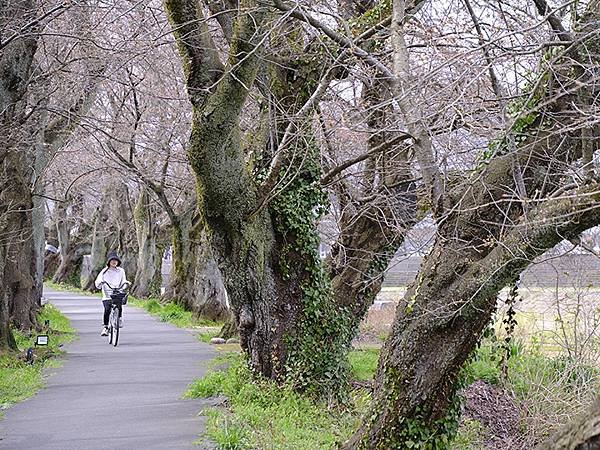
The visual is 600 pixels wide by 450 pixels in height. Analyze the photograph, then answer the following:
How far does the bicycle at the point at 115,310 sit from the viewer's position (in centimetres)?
1891

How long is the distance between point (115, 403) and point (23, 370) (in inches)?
141

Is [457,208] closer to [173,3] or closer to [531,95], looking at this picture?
[531,95]

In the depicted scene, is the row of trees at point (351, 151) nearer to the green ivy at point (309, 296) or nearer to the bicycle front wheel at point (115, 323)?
the green ivy at point (309, 296)

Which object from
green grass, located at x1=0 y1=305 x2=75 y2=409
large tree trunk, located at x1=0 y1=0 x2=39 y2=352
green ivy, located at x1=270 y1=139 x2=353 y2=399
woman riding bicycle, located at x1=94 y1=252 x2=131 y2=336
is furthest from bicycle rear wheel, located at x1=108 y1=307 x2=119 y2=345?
green ivy, located at x1=270 y1=139 x2=353 y2=399

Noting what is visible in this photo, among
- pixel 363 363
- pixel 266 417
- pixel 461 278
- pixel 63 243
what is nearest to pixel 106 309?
pixel 363 363

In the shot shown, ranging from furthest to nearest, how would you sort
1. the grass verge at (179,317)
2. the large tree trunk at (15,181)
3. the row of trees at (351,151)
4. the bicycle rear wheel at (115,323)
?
the grass verge at (179,317), the bicycle rear wheel at (115,323), the large tree trunk at (15,181), the row of trees at (351,151)

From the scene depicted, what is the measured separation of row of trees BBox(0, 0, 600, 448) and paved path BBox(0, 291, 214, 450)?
73.6 inches

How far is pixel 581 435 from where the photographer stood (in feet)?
10.3

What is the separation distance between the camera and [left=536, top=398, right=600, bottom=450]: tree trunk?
121 inches

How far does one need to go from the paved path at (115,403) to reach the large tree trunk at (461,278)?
2.44m

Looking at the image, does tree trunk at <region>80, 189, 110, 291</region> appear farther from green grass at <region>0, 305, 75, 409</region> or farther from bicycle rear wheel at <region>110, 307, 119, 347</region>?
bicycle rear wheel at <region>110, 307, 119, 347</region>

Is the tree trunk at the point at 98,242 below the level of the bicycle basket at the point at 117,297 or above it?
above

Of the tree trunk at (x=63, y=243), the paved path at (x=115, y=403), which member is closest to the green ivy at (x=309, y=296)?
the paved path at (x=115, y=403)

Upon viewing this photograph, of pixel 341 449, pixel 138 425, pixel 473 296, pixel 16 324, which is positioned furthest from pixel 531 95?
pixel 16 324
